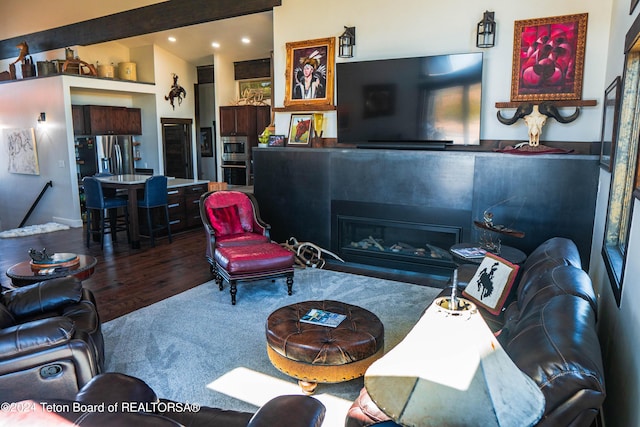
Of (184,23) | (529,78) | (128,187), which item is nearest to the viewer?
(529,78)

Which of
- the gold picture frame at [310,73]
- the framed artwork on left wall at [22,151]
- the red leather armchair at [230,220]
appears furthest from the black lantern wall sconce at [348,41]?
the framed artwork on left wall at [22,151]

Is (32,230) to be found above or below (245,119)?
below

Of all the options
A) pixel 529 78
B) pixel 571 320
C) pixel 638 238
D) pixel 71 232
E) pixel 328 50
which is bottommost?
pixel 71 232

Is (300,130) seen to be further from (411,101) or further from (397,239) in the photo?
(397,239)

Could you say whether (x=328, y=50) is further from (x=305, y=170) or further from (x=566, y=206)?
(x=566, y=206)

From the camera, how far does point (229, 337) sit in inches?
137

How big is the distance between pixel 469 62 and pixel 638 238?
3212 mm

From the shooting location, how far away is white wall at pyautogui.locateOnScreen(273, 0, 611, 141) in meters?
4.22

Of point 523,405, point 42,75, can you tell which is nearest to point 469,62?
point 523,405

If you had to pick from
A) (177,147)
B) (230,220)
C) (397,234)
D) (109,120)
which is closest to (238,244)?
(230,220)

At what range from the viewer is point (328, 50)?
5586mm

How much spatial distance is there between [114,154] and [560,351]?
9.31 metres

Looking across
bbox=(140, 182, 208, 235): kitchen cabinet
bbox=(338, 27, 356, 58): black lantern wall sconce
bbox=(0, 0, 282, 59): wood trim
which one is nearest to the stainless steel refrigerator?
bbox=(0, 0, 282, 59): wood trim

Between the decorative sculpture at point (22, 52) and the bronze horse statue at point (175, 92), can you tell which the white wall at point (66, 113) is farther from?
the decorative sculpture at point (22, 52)
